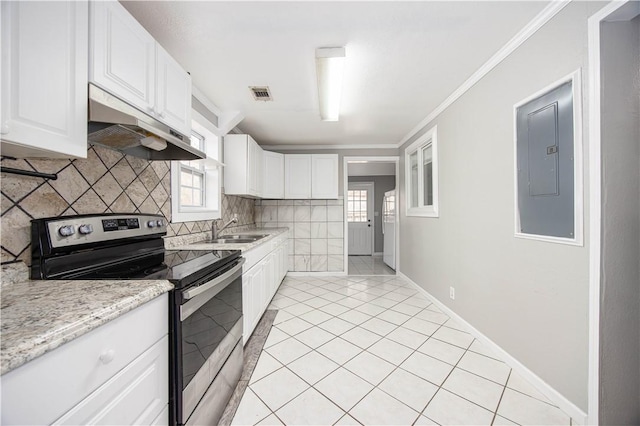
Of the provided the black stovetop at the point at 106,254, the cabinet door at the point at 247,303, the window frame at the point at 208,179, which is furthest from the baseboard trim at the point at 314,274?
the black stovetop at the point at 106,254

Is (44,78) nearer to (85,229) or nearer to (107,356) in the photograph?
(85,229)

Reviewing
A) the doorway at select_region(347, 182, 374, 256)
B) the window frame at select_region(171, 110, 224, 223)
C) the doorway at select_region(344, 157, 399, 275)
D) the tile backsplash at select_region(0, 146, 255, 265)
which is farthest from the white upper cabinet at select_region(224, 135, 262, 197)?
the doorway at select_region(347, 182, 374, 256)

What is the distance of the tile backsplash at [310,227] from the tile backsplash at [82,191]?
7.81ft

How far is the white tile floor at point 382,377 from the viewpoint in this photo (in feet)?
4.43

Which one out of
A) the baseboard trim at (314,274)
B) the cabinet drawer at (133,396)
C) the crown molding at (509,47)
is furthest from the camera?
the baseboard trim at (314,274)

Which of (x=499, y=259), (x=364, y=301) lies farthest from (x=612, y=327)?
(x=364, y=301)

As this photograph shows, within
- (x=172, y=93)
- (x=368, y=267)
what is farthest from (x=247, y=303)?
(x=368, y=267)

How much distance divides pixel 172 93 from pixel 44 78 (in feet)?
2.33

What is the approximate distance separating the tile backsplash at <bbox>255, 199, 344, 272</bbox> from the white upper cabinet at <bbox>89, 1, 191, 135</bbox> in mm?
2922

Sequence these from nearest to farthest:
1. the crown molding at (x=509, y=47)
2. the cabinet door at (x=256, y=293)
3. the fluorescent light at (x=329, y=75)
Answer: the crown molding at (x=509, y=47) < the fluorescent light at (x=329, y=75) < the cabinet door at (x=256, y=293)

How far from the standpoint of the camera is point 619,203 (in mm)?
1164

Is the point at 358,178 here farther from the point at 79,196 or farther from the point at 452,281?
the point at 79,196

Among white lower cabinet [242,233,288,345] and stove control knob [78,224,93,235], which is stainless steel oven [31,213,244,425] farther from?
white lower cabinet [242,233,288,345]

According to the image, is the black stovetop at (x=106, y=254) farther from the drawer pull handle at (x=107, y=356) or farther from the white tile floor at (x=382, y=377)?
the white tile floor at (x=382, y=377)
